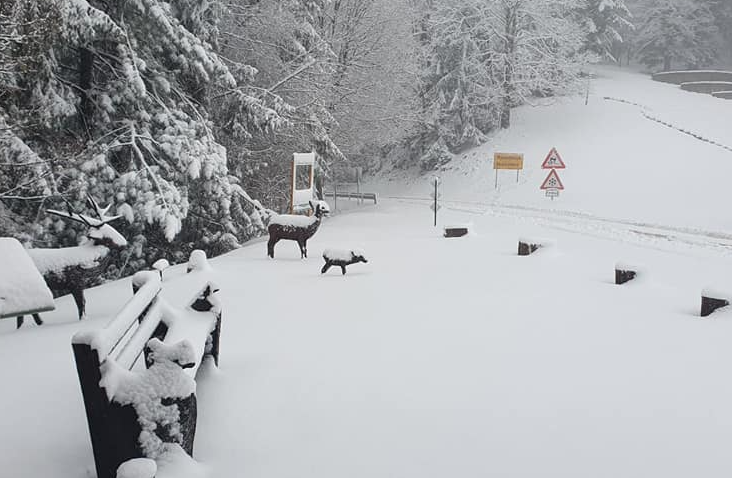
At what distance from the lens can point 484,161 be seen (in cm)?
3055

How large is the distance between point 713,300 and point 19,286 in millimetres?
8248

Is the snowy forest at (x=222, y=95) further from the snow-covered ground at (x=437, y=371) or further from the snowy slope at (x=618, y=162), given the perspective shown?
the snow-covered ground at (x=437, y=371)

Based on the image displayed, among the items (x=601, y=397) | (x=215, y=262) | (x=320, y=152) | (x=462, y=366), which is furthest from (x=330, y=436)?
(x=320, y=152)

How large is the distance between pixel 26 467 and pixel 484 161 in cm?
2909

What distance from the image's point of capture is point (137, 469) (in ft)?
9.41

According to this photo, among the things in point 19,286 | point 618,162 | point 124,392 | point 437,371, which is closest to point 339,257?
point 437,371

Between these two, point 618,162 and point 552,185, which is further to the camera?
point 618,162

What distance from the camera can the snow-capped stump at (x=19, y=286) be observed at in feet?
19.0

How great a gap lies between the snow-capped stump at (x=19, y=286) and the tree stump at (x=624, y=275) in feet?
26.2

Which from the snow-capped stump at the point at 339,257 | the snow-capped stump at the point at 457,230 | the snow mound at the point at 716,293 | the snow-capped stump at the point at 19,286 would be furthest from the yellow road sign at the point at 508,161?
the snow-capped stump at the point at 19,286

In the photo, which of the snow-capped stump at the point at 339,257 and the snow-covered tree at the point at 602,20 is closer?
the snow-capped stump at the point at 339,257

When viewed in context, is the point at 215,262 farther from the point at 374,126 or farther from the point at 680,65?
the point at 680,65

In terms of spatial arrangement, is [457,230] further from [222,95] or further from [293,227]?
[222,95]

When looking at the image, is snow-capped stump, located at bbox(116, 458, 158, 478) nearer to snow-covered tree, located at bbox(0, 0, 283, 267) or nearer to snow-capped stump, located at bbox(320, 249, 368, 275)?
snow-capped stump, located at bbox(320, 249, 368, 275)
